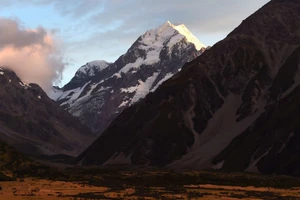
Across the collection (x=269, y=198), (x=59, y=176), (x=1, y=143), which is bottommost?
(x=269, y=198)

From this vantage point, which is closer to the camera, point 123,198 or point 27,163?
point 123,198

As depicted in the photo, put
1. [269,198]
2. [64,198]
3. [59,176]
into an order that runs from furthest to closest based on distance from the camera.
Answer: [59,176] → [269,198] → [64,198]

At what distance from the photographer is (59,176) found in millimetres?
181125

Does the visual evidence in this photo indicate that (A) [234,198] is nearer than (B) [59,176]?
Yes

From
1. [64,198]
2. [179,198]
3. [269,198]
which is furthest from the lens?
[269,198]

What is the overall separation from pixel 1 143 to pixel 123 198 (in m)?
87.9

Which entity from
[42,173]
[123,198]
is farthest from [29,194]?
[42,173]

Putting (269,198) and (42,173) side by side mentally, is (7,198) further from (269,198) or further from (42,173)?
(42,173)

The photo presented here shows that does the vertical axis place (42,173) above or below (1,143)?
below

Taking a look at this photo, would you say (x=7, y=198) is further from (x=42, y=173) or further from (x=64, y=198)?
(x=42, y=173)

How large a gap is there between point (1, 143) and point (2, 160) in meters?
11.9

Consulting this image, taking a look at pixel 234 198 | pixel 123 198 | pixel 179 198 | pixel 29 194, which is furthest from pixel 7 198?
pixel 234 198

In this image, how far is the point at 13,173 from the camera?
169750mm

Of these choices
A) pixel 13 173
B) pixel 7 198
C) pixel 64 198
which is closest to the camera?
pixel 7 198
